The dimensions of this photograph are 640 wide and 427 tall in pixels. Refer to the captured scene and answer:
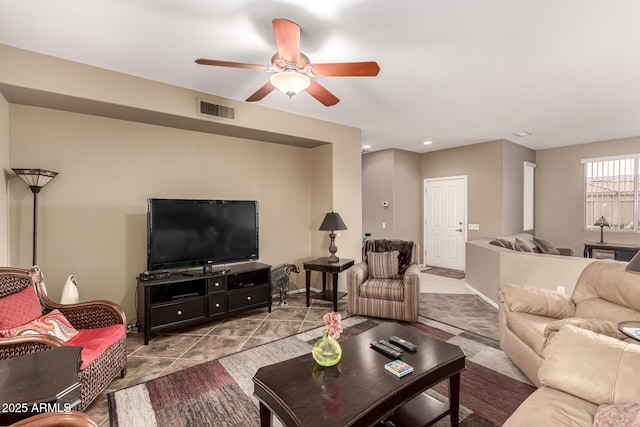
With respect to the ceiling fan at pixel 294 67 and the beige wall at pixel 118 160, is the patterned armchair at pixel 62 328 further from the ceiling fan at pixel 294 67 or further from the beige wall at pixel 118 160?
the ceiling fan at pixel 294 67

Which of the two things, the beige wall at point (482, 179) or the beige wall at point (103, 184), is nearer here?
the beige wall at point (103, 184)

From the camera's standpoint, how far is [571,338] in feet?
5.40

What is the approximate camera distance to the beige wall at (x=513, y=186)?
19.1 feet

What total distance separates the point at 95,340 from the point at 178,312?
1.07 meters

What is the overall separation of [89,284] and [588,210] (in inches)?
338

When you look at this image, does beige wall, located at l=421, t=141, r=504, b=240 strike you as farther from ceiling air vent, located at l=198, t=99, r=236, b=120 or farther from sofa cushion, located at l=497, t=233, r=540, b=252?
ceiling air vent, located at l=198, t=99, r=236, b=120

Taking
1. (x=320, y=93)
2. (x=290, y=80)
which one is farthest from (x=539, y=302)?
(x=290, y=80)

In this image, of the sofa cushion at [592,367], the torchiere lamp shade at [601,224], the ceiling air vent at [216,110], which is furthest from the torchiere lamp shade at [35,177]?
the torchiere lamp shade at [601,224]

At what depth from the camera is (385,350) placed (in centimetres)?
200

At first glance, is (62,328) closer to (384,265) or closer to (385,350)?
(385,350)

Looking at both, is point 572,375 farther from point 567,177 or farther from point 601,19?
point 567,177

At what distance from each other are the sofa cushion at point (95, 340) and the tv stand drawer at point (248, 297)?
1.34 metres

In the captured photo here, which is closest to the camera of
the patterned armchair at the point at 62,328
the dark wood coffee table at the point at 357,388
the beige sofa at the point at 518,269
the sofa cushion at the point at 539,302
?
the dark wood coffee table at the point at 357,388

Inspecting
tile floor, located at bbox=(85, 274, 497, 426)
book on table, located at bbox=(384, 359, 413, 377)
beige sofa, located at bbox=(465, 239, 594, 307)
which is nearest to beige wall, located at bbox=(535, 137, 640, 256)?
beige sofa, located at bbox=(465, 239, 594, 307)
